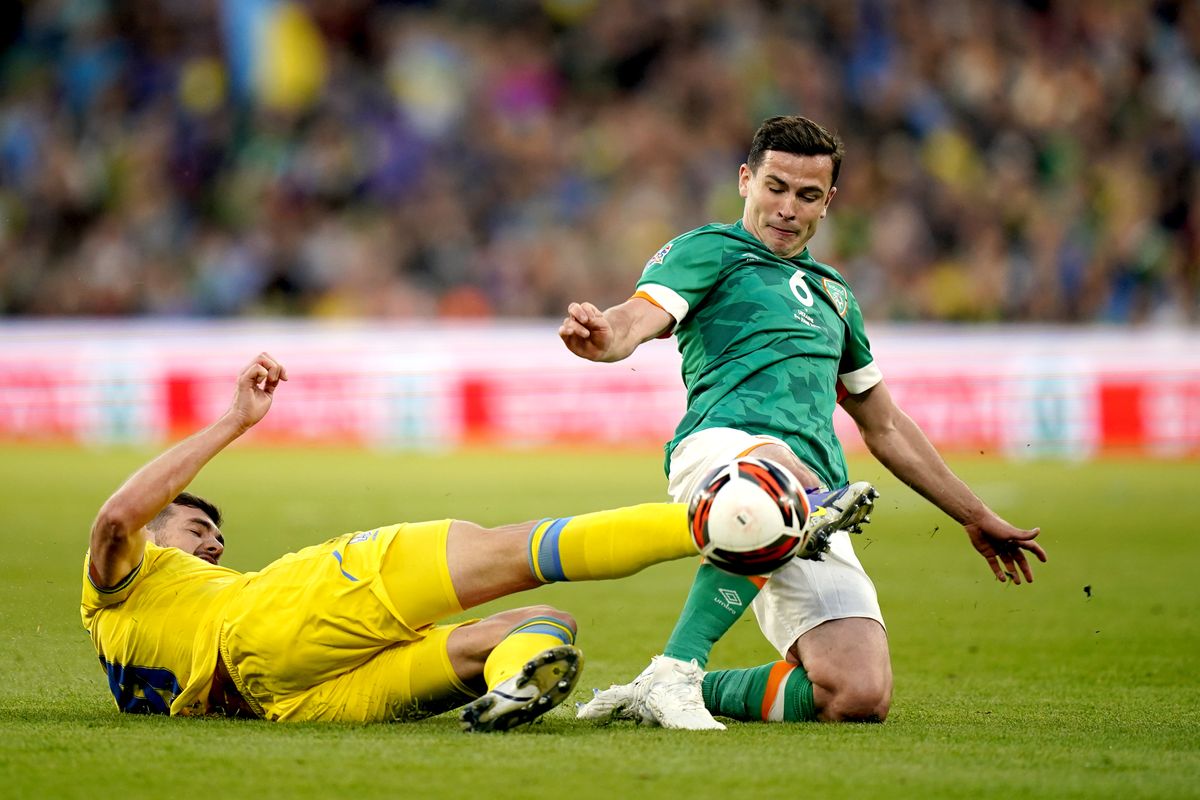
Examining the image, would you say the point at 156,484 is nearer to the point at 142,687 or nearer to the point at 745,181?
the point at 142,687

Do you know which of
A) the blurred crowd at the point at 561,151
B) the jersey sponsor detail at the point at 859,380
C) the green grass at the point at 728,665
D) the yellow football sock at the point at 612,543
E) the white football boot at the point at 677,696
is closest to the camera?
the green grass at the point at 728,665

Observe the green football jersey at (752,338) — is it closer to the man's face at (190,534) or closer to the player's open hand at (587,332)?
the player's open hand at (587,332)

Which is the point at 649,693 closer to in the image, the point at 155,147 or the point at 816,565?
the point at 816,565

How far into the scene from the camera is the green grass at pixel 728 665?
3816 millimetres

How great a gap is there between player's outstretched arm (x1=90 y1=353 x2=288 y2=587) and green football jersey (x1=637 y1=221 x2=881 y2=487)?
125 cm

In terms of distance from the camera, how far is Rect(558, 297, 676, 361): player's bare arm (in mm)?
4512

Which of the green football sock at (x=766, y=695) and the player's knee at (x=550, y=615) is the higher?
Answer: the player's knee at (x=550, y=615)

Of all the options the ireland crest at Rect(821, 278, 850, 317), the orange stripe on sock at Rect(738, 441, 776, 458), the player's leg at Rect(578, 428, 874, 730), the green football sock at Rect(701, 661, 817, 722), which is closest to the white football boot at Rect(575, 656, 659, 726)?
the player's leg at Rect(578, 428, 874, 730)

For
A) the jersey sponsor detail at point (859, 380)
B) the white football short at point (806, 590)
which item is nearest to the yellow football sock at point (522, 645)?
the white football short at point (806, 590)

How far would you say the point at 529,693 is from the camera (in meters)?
4.27

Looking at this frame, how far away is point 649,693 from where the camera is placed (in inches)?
187

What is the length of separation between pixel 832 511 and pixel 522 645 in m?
0.92

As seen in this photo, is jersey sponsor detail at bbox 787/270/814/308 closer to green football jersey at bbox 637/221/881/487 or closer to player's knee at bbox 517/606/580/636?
green football jersey at bbox 637/221/881/487

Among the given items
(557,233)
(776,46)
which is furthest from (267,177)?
(776,46)
